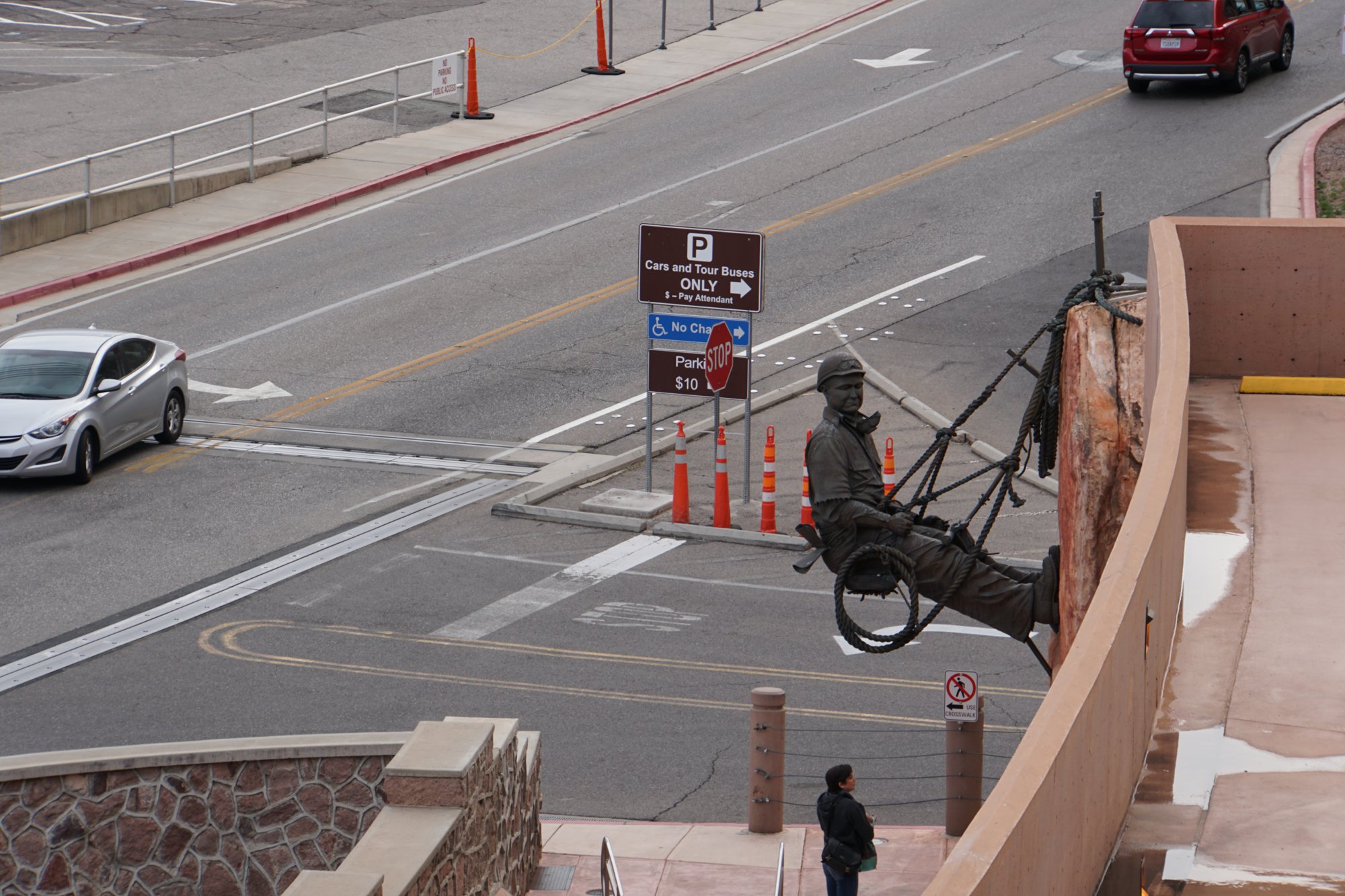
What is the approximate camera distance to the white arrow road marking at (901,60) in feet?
132

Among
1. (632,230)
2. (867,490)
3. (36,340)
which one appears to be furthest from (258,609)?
(632,230)

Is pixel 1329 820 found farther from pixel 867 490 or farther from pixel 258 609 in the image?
pixel 258 609

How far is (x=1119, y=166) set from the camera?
32.3m

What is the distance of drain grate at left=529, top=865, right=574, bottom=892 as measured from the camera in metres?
12.7

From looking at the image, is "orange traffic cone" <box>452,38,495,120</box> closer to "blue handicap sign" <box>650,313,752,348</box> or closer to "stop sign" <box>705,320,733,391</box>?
"blue handicap sign" <box>650,313,752,348</box>

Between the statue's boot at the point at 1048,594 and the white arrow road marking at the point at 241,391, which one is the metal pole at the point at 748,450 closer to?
the white arrow road marking at the point at 241,391

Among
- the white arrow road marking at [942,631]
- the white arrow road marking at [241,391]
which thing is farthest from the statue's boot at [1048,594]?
the white arrow road marking at [241,391]

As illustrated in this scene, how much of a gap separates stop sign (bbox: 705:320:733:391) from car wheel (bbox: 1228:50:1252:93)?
18.1m

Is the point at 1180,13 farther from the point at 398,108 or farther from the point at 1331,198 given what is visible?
the point at 398,108

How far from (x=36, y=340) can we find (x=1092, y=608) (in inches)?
688

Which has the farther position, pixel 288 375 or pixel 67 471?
pixel 288 375

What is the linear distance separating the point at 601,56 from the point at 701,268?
819 inches

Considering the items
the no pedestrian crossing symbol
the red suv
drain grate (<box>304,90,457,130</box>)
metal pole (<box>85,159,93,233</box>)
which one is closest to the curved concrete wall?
the no pedestrian crossing symbol

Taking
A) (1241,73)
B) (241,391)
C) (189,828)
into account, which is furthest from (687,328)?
→ (1241,73)
